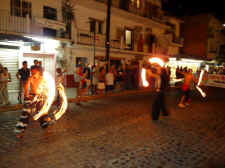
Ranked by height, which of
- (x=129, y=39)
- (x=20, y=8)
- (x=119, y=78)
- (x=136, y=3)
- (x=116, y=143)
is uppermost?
(x=136, y=3)

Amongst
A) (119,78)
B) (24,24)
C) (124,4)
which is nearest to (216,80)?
(119,78)

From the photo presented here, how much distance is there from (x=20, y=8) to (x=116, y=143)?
12.2m

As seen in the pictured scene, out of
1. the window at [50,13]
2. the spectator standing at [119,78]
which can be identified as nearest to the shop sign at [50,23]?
the window at [50,13]

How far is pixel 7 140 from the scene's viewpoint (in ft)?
16.5

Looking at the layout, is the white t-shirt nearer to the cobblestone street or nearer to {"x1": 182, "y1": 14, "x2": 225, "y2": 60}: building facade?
the cobblestone street

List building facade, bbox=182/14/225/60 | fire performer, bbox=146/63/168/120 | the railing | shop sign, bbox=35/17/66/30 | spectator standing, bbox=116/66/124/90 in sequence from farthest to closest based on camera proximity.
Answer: building facade, bbox=182/14/225/60
spectator standing, bbox=116/66/124/90
shop sign, bbox=35/17/66/30
the railing
fire performer, bbox=146/63/168/120

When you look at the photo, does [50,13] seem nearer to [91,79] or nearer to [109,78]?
[91,79]

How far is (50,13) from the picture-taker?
14.9 meters

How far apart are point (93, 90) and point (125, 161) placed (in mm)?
9553

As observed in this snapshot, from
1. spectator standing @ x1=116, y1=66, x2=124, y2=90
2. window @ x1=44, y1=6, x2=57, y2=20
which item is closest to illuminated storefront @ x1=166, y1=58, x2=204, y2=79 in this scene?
spectator standing @ x1=116, y1=66, x2=124, y2=90

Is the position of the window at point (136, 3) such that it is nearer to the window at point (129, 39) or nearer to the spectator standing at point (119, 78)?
the window at point (129, 39)

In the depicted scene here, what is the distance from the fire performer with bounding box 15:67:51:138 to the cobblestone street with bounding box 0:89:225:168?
38cm

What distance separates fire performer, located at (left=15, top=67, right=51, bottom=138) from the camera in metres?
5.01

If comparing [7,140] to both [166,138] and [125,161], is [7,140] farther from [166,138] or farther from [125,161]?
[166,138]
